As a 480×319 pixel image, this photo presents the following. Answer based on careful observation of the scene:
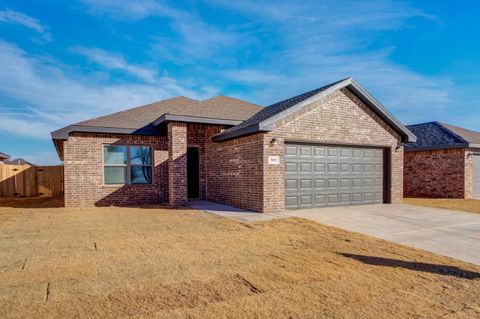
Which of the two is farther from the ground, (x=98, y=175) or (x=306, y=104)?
(x=306, y=104)

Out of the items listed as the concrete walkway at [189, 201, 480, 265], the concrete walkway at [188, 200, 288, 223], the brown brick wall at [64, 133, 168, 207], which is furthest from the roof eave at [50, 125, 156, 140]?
the concrete walkway at [188, 200, 288, 223]

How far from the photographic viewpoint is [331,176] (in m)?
11.5

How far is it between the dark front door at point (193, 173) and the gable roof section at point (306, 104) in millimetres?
1910

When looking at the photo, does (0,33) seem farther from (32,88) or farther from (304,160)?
(304,160)

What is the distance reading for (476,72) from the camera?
18.0 metres

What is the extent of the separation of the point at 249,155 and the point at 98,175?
6612 mm

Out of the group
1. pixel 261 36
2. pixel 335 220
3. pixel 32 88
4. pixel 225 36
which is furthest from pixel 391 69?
pixel 32 88

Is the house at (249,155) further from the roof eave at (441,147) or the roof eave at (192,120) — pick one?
the roof eave at (441,147)

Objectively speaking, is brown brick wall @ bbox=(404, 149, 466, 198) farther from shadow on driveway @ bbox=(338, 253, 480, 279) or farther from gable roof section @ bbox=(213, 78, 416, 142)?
shadow on driveway @ bbox=(338, 253, 480, 279)

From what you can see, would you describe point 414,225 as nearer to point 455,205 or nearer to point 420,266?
point 420,266

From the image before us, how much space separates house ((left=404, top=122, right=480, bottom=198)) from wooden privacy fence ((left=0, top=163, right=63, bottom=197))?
22.3m

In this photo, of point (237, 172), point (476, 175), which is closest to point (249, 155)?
point (237, 172)

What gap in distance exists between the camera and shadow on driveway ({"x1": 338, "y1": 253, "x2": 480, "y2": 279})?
14.5 ft

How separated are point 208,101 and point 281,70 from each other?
237 inches
